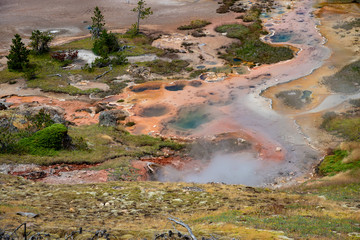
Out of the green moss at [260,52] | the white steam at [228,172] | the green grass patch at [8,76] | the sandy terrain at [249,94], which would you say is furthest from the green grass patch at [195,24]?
the white steam at [228,172]

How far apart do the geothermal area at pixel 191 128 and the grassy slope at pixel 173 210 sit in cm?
7

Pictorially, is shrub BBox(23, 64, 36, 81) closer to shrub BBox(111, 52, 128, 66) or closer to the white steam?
shrub BBox(111, 52, 128, 66)

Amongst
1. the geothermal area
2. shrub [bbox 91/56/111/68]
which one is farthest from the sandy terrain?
shrub [bbox 91/56/111/68]

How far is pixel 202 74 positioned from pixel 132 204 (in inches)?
1166

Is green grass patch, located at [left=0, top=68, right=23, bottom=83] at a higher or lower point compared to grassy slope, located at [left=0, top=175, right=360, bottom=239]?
lower

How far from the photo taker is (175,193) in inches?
603

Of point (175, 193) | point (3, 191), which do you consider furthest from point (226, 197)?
point (3, 191)

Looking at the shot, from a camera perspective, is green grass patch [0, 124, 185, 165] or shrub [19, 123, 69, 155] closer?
green grass patch [0, 124, 185, 165]

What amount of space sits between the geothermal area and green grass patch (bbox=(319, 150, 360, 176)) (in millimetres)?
139

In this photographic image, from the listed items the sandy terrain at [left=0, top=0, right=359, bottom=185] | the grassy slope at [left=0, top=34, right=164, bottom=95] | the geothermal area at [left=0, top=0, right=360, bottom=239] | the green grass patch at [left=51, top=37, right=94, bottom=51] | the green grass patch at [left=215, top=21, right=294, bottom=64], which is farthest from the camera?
the green grass patch at [left=51, top=37, right=94, bottom=51]

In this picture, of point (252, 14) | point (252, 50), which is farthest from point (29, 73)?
point (252, 14)

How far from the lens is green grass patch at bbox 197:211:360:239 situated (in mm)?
9187

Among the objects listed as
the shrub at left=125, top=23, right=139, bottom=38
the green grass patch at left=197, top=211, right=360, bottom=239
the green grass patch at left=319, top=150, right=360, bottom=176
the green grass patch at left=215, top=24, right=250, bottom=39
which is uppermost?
the green grass patch at left=197, top=211, right=360, bottom=239

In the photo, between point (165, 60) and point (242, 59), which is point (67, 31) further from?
point (242, 59)
